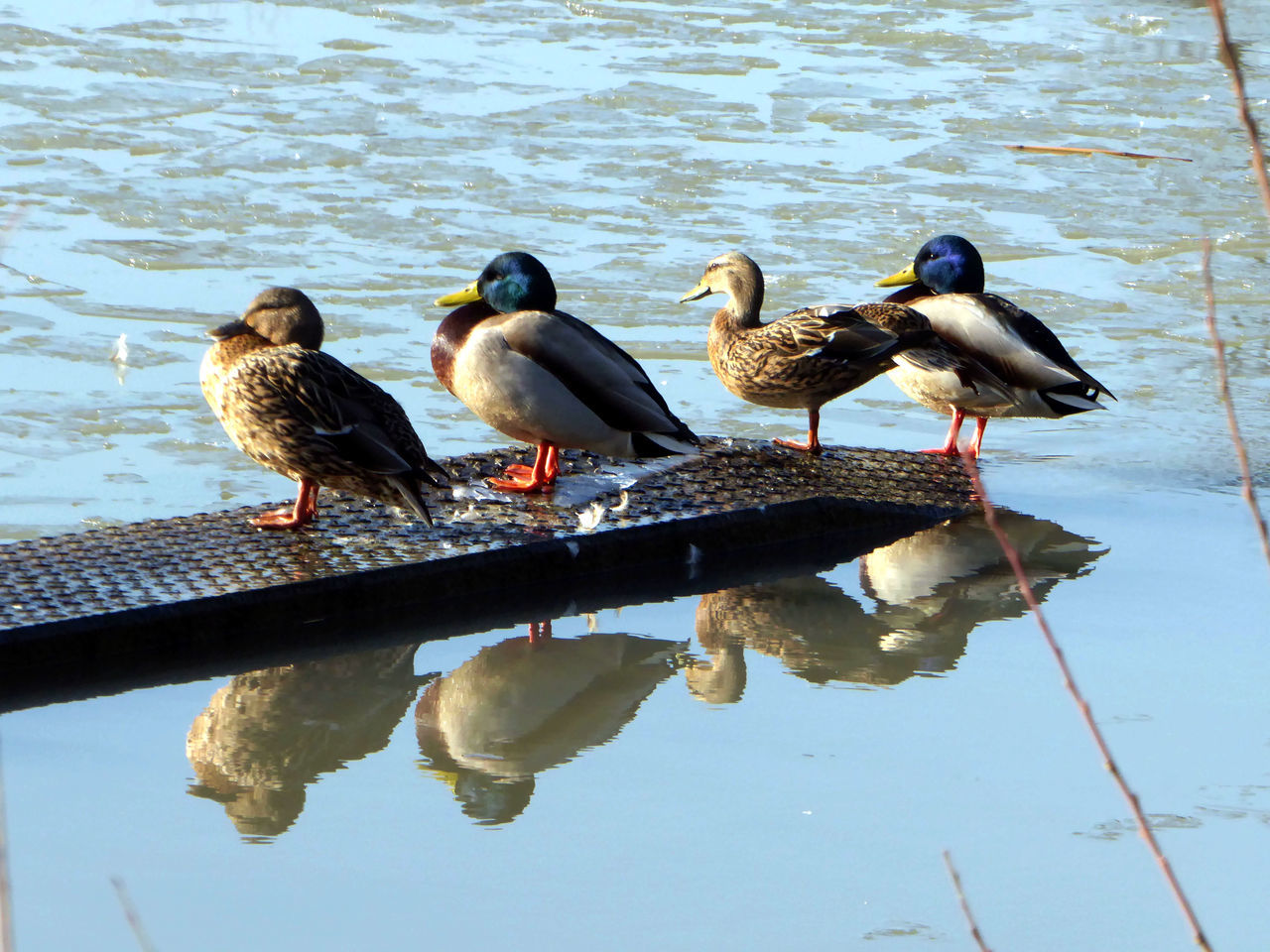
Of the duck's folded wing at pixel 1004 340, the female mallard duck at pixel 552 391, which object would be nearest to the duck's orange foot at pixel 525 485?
the female mallard duck at pixel 552 391

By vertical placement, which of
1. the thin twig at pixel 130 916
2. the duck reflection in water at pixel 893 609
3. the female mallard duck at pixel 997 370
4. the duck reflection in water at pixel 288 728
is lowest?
the duck reflection in water at pixel 893 609

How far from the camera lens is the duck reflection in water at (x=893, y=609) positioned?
3756 mm

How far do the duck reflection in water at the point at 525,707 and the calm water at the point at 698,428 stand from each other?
0.01 meters

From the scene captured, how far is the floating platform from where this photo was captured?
363cm

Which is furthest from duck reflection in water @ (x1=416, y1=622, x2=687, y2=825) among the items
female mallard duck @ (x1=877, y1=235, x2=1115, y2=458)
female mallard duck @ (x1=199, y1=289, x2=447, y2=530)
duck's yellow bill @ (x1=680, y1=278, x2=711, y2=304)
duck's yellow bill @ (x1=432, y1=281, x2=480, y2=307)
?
duck's yellow bill @ (x1=680, y1=278, x2=711, y2=304)

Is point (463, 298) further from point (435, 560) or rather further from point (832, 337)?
point (435, 560)

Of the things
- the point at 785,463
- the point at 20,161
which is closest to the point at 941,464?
the point at 785,463

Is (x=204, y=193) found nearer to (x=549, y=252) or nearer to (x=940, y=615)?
(x=549, y=252)

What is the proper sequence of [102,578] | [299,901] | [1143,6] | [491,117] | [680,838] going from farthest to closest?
[1143,6] → [491,117] → [102,578] → [680,838] → [299,901]

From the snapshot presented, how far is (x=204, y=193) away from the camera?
8062 mm

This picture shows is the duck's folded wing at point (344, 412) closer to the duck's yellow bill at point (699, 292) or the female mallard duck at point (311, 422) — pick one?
the female mallard duck at point (311, 422)

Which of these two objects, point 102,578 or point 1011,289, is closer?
point 102,578

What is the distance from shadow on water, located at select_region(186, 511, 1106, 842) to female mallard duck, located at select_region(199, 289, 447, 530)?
0.43m

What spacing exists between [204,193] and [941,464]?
4.04m
